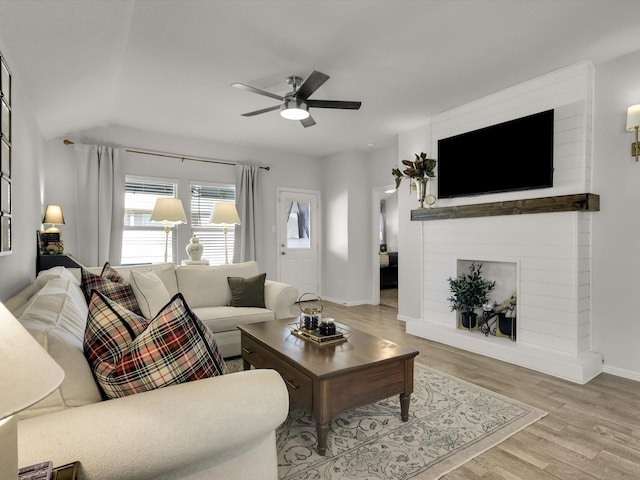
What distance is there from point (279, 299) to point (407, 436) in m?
1.85

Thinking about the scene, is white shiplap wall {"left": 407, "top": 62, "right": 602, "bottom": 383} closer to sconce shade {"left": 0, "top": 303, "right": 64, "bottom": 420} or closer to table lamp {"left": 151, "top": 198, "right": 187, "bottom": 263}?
table lamp {"left": 151, "top": 198, "right": 187, "bottom": 263}

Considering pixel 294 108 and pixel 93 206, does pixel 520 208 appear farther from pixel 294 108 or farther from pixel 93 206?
pixel 93 206

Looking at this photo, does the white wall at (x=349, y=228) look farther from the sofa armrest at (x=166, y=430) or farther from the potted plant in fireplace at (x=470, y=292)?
the sofa armrest at (x=166, y=430)

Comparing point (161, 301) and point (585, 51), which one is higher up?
point (585, 51)

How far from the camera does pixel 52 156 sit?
442cm

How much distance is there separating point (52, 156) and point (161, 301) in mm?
2804

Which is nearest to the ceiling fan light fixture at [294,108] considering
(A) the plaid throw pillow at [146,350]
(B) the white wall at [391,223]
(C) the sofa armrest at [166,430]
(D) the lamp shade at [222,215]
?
(D) the lamp shade at [222,215]

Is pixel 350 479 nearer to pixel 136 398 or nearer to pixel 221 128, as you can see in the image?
pixel 136 398

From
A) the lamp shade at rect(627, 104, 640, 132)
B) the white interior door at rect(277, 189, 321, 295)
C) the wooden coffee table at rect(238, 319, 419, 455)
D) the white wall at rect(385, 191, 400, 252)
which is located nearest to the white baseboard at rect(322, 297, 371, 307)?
the white interior door at rect(277, 189, 321, 295)

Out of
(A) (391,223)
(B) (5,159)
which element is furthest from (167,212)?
(A) (391,223)

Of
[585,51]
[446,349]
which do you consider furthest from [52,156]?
[585,51]

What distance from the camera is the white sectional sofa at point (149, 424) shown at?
973mm

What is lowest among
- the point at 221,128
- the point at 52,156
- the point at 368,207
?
the point at 368,207

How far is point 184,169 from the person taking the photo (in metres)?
5.38
